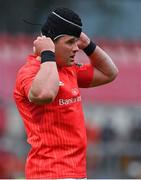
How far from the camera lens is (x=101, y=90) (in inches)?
651

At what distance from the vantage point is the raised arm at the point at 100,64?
22.6ft

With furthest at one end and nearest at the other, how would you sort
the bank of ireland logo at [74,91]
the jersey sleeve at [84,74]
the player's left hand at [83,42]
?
the player's left hand at [83,42] → the jersey sleeve at [84,74] → the bank of ireland logo at [74,91]

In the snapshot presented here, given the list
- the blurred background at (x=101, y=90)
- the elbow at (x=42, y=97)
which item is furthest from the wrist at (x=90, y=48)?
the blurred background at (x=101, y=90)

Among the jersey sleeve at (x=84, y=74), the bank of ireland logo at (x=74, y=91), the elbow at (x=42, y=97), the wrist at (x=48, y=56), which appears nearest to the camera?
the elbow at (x=42, y=97)

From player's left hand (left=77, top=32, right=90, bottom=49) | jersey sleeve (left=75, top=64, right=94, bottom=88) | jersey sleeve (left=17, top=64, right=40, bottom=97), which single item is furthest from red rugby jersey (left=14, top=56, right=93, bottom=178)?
player's left hand (left=77, top=32, right=90, bottom=49)

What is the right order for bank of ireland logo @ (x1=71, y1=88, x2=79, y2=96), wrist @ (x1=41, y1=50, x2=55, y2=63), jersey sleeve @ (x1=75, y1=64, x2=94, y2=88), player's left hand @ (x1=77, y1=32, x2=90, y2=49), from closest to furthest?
wrist @ (x1=41, y1=50, x2=55, y2=63), bank of ireland logo @ (x1=71, y1=88, x2=79, y2=96), jersey sleeve @ (x1=75, y1=64, x2=94, y2=88), player's left hand @ (x1=77, y1=32, x2=90, y2=49)

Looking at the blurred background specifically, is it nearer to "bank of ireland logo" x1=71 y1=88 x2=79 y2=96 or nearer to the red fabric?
the red fabric

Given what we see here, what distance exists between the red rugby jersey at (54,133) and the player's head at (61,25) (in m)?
0.23

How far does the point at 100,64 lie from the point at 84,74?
0.24 metres

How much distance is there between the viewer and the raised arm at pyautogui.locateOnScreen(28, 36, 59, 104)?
234 inches

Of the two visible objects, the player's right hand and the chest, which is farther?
the chest

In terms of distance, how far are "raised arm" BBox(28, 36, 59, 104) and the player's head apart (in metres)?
0.14

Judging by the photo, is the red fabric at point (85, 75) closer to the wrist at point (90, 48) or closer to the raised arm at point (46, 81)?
the wrist at point (90, 48)

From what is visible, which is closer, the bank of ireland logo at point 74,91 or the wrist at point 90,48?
the bank of ireland logo at point 74,91
